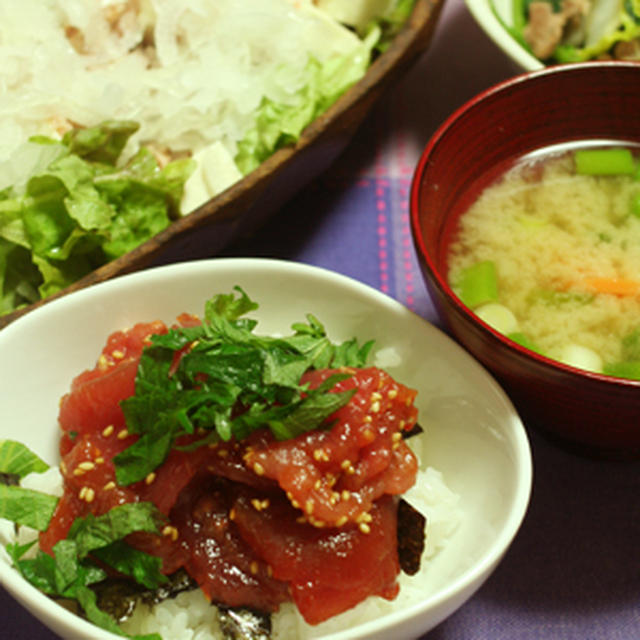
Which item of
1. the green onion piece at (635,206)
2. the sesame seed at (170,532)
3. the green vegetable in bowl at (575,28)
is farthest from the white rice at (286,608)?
the green vegetable in bowl at (575,28)

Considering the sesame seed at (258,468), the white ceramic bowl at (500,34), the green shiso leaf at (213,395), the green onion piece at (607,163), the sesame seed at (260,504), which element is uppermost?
the white ceramic bowl at (500,34)

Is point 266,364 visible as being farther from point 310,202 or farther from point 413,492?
point 310,202

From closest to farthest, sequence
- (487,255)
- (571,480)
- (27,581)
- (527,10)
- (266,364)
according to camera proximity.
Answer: (27,581) → (266,364) → (571,480) → (487,255) → (527,10)

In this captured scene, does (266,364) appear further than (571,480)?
No

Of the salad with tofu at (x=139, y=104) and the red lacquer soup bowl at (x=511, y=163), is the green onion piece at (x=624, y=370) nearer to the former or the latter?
the red lacquer soup bowl at (x=511, y=163)

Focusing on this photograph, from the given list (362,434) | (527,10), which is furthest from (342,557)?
(527,10)

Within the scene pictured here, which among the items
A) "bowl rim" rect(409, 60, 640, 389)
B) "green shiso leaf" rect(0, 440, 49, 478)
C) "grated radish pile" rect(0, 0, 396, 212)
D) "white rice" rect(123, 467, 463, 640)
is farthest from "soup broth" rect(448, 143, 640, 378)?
"green shiso leaf" rect(0, 440, 49, 478)

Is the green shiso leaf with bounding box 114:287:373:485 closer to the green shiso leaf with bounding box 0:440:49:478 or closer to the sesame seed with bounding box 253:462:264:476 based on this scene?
the sesame seed with bounding box 253:462:264:476
